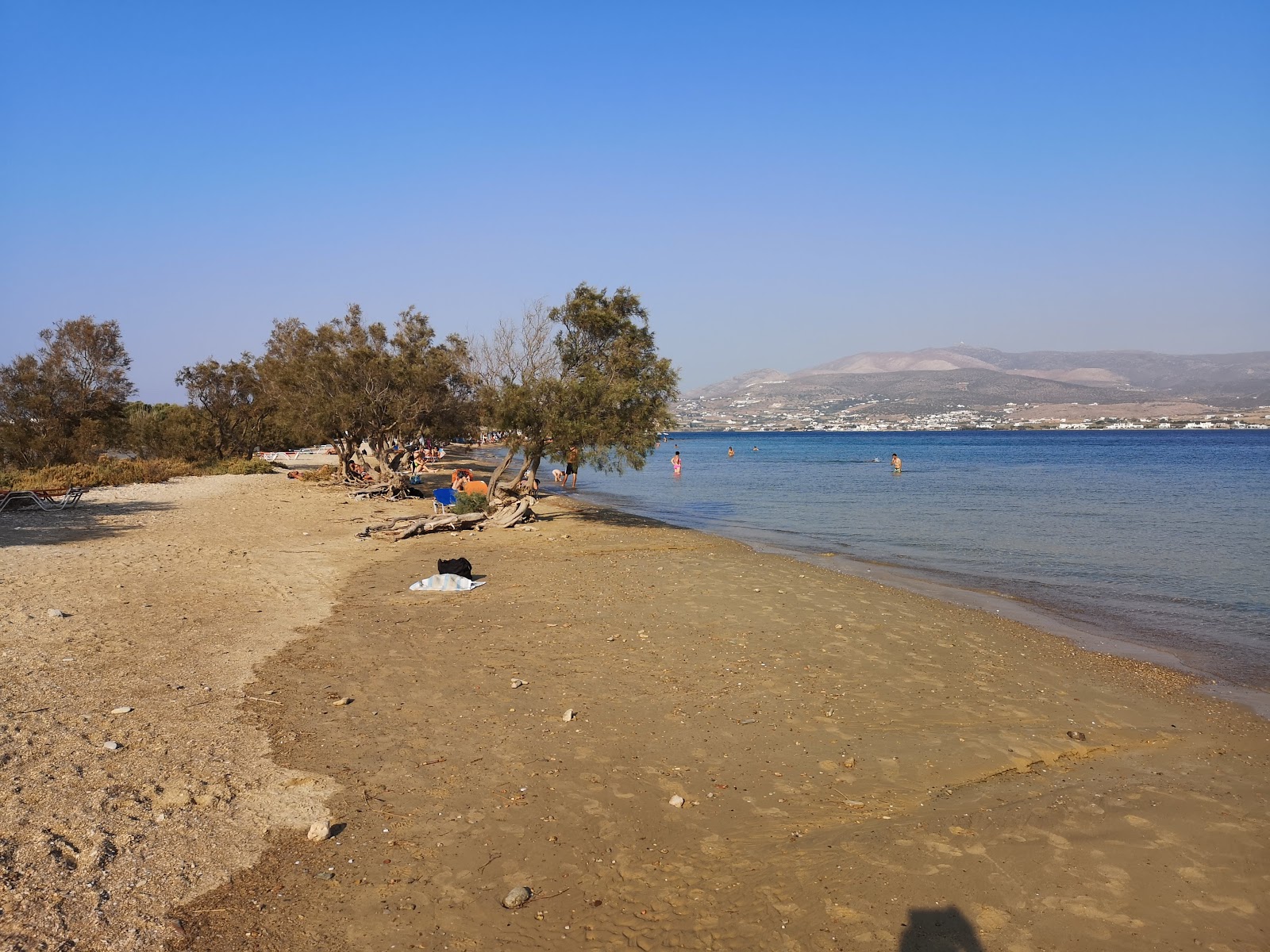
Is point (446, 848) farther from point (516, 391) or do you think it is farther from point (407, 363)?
point (407, 363)

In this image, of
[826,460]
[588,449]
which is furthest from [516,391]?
[826,460]

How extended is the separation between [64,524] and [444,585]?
10.6m

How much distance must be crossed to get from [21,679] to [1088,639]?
13.0m

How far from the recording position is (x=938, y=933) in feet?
14.1

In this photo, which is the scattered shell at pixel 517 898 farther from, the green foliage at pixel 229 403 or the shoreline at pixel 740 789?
the green foliage at pixel 229 403

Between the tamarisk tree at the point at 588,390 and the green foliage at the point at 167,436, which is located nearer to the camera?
the tamarisk tree at the point at 588,390

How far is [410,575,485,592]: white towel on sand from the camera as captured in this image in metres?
12.3

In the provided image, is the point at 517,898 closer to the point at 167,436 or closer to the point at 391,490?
the point at 391,490

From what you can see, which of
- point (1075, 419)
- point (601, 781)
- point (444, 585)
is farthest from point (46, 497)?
point (1075, 419)

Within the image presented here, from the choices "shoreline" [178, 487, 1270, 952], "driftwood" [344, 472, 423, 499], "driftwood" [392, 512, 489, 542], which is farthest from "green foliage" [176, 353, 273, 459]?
"shoreline" [178, 487, 1270, 952]

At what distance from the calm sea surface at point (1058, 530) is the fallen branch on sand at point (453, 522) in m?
6.03

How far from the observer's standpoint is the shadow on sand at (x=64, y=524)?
1464 centimetres

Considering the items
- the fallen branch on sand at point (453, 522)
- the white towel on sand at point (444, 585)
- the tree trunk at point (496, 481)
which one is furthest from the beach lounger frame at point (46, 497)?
the white towel on sand at point (444, 585)

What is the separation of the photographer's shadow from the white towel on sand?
29.6 feet
